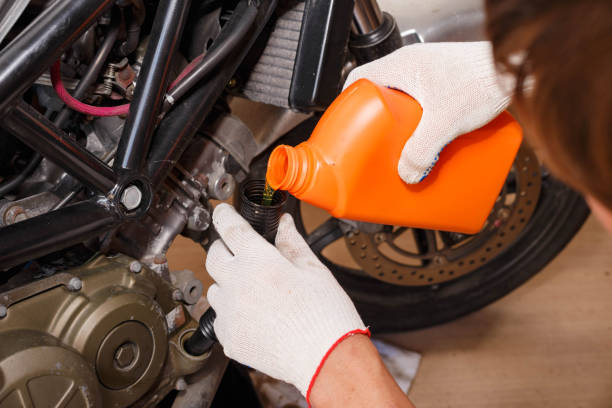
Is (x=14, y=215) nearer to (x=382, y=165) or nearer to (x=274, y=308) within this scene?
(x=274, y=308)

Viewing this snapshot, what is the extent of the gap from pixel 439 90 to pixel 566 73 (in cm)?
31

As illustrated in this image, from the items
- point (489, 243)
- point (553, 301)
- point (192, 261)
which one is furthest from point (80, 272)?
point (553, 301)

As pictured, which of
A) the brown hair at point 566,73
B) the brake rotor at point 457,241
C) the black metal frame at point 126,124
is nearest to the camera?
the brown hair at point 566,73

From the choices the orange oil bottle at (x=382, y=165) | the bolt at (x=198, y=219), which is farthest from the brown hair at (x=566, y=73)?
the bolt at (x=198, y=219)

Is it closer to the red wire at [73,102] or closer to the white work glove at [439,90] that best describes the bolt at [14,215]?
the red wire at [73,102]

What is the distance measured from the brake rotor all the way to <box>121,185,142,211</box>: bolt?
0.53 m

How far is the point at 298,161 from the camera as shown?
0.52 metres

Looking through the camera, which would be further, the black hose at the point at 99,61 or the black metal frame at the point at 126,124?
the black hose at the point at 99,61

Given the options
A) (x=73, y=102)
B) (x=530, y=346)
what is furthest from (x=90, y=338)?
(x=530, y=346)

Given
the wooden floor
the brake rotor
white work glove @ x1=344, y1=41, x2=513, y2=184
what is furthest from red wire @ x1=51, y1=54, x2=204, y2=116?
the wooden floor

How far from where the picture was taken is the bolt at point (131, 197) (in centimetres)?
57

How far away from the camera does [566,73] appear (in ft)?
0.86

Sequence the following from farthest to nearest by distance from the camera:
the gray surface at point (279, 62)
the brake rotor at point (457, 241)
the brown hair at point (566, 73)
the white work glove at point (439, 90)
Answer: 1. the brake rotor at point (457, 241)
2. the gray surface at point (279, 62)
3. the white work glove at point (439, 90)
4. the brown hair at point (566, 73)

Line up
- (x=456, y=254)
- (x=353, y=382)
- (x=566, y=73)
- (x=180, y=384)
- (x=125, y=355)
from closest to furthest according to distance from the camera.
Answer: (x=566, y=73) → (x=353, y=382) → (x=125, y=355) → (x=180, y=384) → (x=456, y=254)
